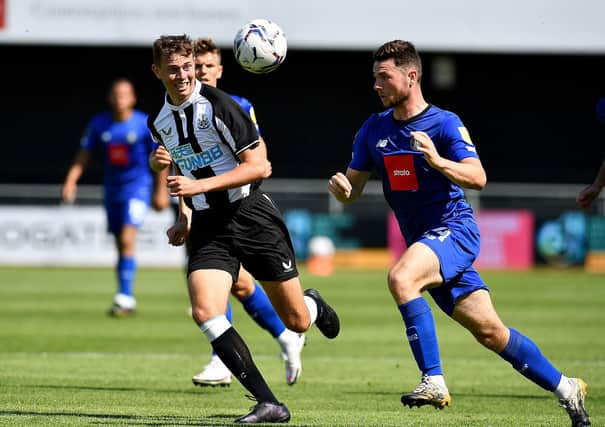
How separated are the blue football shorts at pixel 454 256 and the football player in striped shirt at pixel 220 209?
1.08m

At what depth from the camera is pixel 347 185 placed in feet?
22.3

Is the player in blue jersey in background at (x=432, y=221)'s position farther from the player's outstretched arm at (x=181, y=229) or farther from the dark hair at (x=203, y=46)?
the dark hair at (x=203, y=46)

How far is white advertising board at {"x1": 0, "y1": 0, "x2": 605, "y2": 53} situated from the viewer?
85.2ft

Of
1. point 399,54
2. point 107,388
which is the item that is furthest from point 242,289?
point 399,54

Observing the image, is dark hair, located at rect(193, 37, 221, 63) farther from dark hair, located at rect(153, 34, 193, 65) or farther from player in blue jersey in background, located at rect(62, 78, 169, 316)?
player in blue jersey in background, located at rect(62, 78, 169, 316)

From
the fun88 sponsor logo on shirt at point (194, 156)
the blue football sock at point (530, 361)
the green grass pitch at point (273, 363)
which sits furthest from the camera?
the green grass pitch at point (273, 363)

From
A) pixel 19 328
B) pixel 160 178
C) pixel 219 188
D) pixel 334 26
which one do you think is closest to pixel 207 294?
pixel 219 188

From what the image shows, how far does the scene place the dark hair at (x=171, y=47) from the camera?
680 cm

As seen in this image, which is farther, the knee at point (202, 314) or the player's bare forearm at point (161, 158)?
the player's bare forearm at point (161, 158)

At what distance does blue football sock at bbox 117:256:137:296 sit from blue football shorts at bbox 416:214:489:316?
25.6ft

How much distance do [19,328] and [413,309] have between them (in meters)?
7.46

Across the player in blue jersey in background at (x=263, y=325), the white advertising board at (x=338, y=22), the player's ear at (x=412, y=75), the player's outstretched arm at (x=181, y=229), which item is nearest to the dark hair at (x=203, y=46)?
the player in blue jersey in background at (x=263, y=325)

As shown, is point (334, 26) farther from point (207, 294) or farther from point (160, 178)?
point (207, 294)

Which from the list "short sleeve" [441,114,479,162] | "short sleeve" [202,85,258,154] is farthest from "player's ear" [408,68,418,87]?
"short sleeve" [202,85,258,154]
